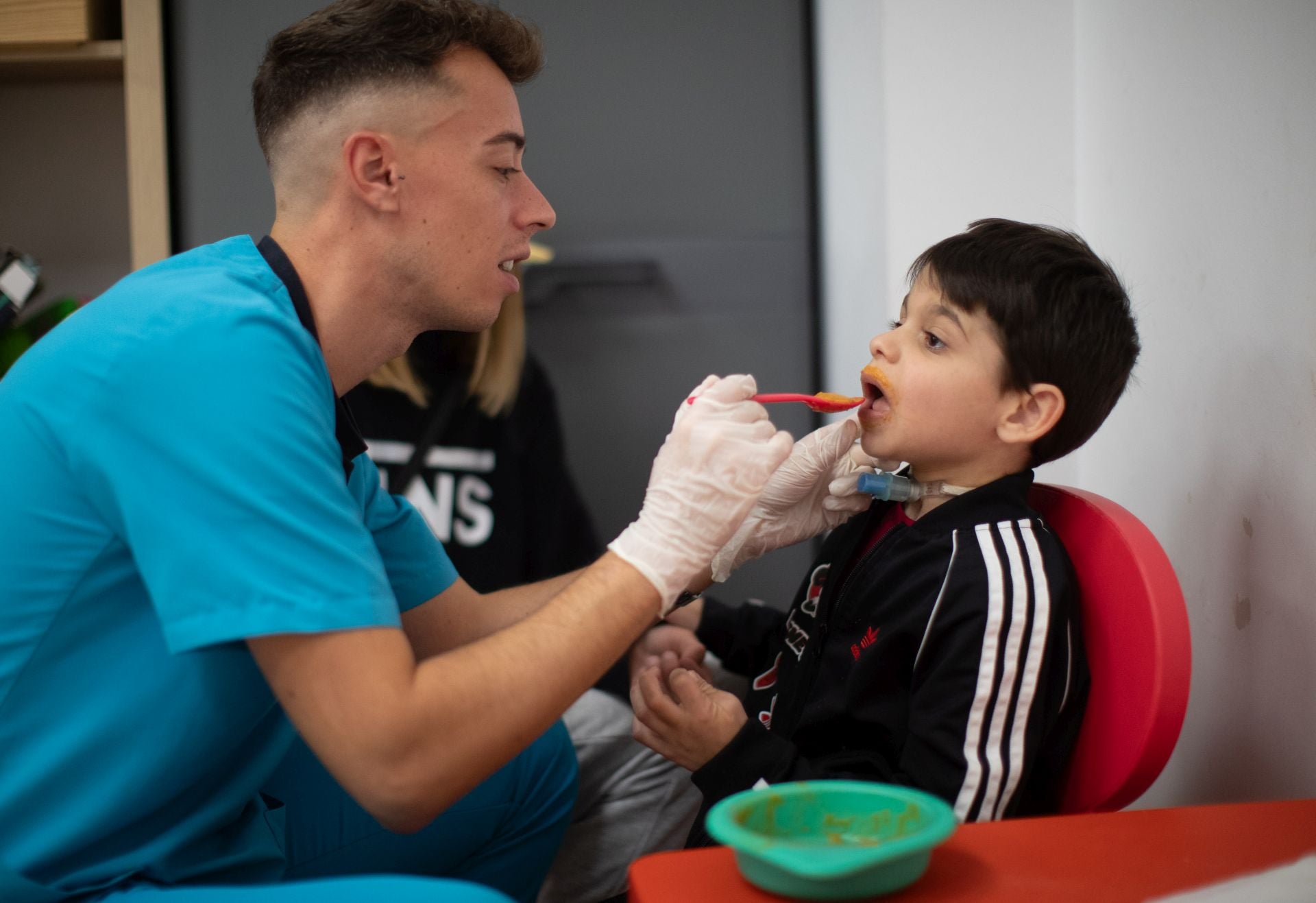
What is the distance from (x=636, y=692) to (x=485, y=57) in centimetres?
69

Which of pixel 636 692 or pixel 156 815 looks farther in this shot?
pixel 636 692

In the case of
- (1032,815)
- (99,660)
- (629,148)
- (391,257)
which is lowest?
(1032,815)

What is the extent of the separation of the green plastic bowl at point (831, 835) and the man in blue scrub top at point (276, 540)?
0.59 feet

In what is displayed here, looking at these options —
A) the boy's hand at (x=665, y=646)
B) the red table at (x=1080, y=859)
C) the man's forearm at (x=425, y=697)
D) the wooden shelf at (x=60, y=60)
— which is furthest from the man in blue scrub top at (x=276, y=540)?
the wooden shelf at (x=60, y=60)

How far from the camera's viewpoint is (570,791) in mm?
1388

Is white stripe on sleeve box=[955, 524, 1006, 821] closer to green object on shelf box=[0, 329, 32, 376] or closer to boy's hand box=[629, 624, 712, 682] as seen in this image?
boy's hand box=[629, 624, 712, 682]

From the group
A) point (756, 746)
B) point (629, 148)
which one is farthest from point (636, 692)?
point (629, 148)

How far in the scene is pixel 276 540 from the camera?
2.49ft

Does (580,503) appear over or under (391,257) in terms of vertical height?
under

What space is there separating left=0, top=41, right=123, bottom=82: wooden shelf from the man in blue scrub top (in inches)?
35.4

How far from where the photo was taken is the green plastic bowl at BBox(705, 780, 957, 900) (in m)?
0.60

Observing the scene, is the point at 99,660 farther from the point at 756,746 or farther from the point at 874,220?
the point at 874,220

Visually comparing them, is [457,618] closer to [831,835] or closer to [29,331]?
[831,835]

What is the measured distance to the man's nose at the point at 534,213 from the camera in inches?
44.6
